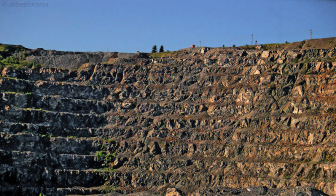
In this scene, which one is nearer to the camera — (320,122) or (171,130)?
(320,122)

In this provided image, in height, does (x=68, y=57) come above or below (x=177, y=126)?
above

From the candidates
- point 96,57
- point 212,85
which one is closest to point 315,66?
point 212,85

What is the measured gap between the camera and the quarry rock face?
83188mm

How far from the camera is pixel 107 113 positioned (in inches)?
3856

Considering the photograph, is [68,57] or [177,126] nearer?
[177,126]

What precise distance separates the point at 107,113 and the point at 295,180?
100 ft

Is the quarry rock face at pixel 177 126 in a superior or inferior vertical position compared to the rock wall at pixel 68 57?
inferior

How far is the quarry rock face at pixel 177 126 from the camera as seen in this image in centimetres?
8319

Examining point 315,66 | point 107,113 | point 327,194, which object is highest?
point 315,66

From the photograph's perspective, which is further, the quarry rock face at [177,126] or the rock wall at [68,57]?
the rock wall at [68,57]

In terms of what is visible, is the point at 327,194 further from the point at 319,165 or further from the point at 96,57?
the point at 96,57

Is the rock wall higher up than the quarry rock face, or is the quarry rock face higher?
the rock wall

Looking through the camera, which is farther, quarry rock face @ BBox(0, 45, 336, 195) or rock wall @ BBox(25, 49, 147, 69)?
rock wall @ BBox(25, 49, 147, 69)

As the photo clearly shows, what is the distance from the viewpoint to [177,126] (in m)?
93.4
